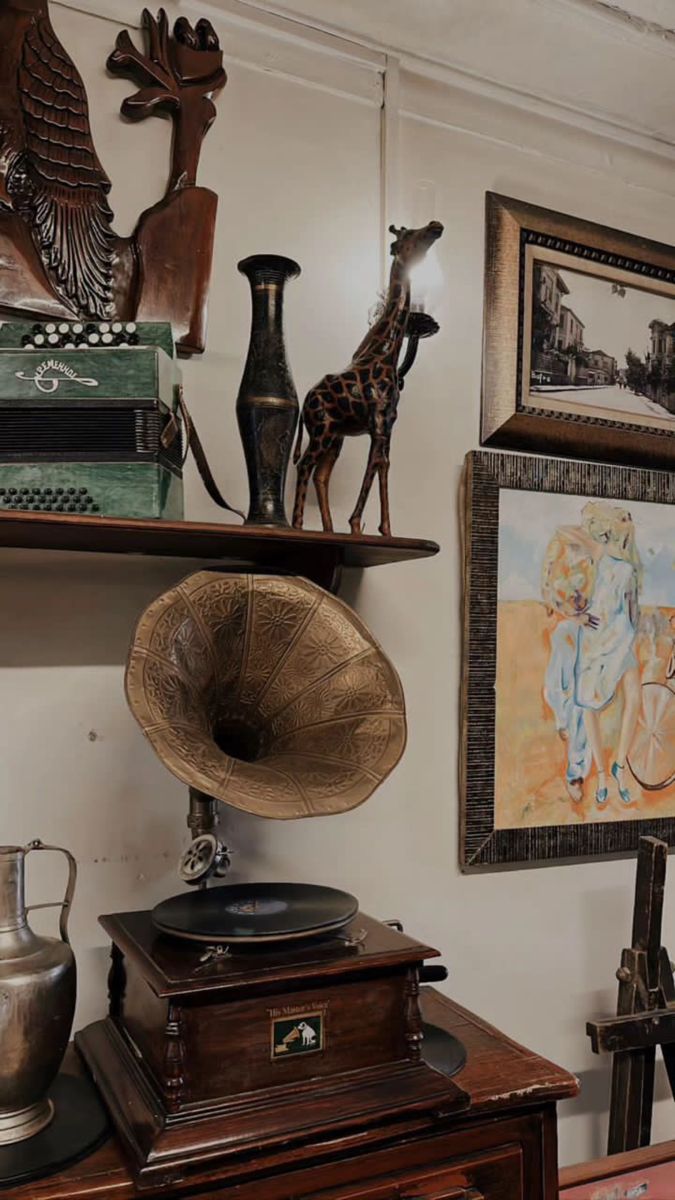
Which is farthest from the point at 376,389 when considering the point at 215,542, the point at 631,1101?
the point at 631,1101

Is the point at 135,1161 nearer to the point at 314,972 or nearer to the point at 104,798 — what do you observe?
the point at 314,972

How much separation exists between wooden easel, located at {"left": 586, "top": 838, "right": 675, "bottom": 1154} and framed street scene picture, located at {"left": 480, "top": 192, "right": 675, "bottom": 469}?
893mm

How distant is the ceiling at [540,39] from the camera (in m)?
1.77

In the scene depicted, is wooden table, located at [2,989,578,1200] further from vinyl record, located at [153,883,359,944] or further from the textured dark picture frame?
the textured dark picture frame

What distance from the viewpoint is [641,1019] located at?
1.81 meters

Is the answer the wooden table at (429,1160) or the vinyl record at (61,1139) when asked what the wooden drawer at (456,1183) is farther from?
the vinyl record at (61,1139)

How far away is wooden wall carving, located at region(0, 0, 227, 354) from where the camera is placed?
1.54 metres

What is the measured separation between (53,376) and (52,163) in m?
0.50

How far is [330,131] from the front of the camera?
1.84 metres

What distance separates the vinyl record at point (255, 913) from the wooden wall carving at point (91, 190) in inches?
36.8

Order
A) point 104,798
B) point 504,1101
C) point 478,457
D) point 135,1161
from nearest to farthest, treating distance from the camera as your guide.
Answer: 1. point 135,1161
2. point 504,1101
3. point 104,798
4. point 478,457

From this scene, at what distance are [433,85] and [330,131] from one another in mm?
268

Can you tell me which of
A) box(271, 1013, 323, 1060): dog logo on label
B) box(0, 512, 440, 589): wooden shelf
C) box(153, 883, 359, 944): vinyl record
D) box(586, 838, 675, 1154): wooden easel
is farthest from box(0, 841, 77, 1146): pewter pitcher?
box(586, 838, 675, 1154): wooden easel

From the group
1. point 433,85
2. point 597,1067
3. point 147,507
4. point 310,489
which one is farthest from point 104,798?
point 433,85
